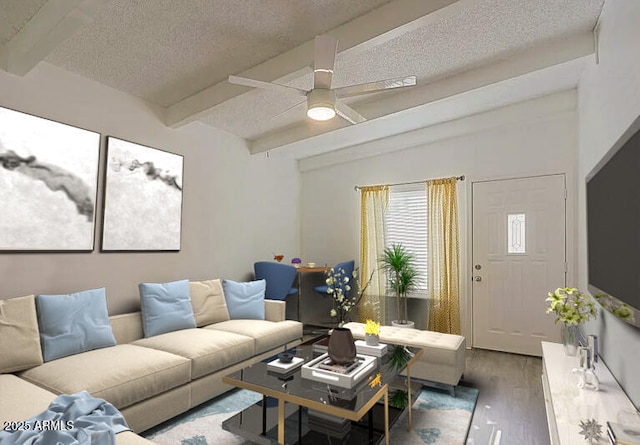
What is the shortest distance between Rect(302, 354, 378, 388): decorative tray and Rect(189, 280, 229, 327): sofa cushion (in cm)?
155

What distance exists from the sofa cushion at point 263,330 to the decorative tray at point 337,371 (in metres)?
1.00

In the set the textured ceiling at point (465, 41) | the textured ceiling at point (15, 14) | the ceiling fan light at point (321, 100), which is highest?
the textured ceiling at point (465, 41)

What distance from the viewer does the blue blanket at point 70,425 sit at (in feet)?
4.52

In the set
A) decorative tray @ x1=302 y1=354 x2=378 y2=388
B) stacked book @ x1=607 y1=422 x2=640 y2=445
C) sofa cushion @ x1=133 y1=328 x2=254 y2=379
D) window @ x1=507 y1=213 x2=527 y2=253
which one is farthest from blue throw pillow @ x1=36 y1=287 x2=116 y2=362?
window @ x1=507 y1=213 x2=527 y2=253

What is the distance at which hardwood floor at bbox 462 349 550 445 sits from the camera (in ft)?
7.91

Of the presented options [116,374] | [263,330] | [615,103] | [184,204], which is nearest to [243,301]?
[263,330]

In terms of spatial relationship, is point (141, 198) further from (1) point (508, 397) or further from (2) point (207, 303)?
(1) point (508, 397)

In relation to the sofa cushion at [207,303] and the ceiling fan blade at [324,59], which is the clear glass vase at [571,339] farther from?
the sofa cushion at [207,303]

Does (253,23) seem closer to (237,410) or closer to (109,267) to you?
(109,267)

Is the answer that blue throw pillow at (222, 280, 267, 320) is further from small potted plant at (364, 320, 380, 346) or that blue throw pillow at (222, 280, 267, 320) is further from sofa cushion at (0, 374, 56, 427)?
sofa cushion at (0, 374, 56, 427)

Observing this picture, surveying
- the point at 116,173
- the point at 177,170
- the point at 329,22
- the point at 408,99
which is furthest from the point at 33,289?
the point at 408,99

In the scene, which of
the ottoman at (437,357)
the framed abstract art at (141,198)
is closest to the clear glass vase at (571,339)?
the ottoman at (437,357)

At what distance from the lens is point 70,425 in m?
1.53

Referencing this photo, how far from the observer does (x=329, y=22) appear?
2621 millimetres
